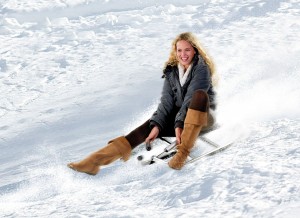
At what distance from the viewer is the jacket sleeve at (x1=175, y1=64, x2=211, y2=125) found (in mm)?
5633

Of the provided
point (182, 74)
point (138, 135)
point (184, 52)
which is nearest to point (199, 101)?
point (182, 74)

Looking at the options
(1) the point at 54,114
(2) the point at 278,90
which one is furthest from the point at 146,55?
(2) the point at 278,90

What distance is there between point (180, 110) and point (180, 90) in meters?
0.23

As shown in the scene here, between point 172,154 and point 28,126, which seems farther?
point 28,126

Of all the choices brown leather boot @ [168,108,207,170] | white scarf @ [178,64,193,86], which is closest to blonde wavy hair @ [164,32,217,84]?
white scarf @ [178,64,193,86]

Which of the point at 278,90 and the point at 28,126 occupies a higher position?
the point at 278,90

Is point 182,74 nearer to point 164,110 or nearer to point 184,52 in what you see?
point 184,52

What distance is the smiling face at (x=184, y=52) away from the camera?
18.8 ft

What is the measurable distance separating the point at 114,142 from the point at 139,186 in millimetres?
756

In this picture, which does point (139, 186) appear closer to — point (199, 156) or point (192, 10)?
point (199, 156)

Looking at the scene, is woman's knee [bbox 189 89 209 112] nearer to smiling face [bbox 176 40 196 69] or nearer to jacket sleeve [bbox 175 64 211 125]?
jacket sleeve [bbox 175 64 211 125]

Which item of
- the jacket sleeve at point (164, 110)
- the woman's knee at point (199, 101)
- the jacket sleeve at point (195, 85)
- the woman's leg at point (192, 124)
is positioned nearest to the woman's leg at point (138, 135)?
the jacket sleeve at point (164, 110)

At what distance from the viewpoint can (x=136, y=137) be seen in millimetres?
5941

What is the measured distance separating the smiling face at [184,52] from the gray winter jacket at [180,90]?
0.06 metres
